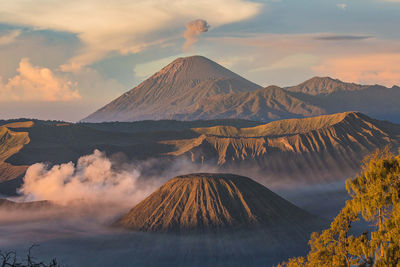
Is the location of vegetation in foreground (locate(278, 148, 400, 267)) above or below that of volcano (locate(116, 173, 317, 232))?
above

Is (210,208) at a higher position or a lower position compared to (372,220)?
lower

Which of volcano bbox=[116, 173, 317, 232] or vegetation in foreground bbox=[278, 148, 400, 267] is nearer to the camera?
vegetation in foreground bbox=[278, 148, 400, 267]

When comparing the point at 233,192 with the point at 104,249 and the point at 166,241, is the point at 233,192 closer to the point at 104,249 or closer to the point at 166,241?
the point at 166,241

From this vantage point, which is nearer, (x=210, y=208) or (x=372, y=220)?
(x=372, y=220)

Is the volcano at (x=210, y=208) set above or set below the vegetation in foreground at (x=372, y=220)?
below

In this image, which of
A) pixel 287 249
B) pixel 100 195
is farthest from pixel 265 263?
pixel 100 195
